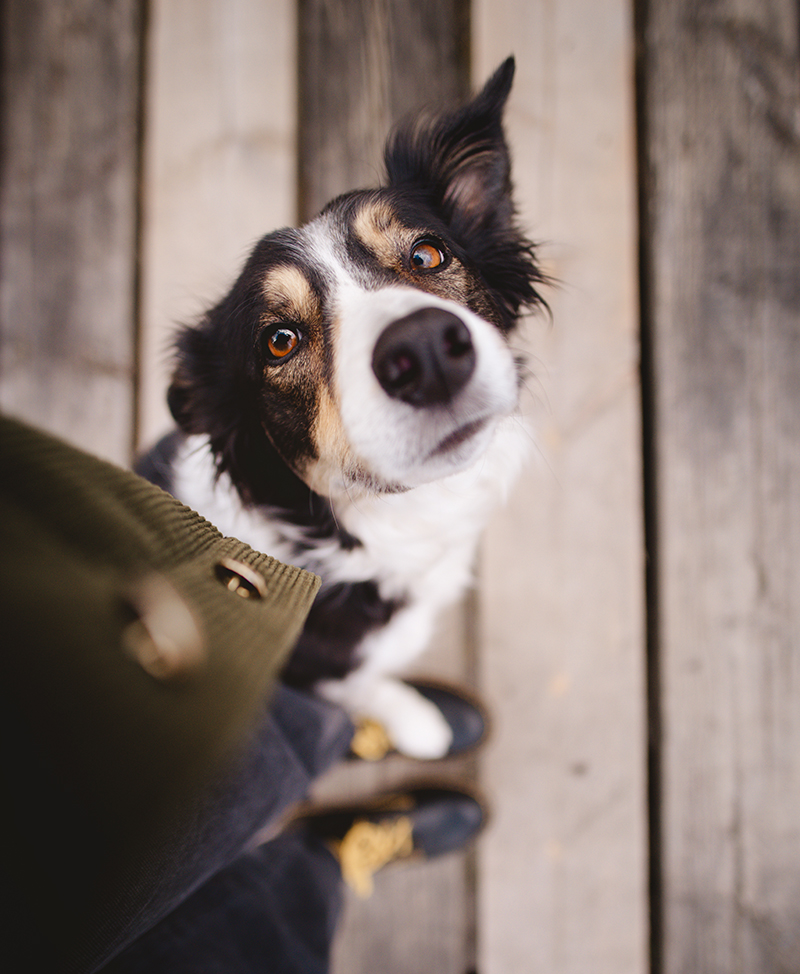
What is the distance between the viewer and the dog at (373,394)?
34.8 inches

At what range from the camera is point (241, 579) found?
2.16 ft

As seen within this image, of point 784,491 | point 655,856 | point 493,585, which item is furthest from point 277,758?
point 784,491

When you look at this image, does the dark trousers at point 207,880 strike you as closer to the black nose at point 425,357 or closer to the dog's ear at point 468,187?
the black nose at point 425,357

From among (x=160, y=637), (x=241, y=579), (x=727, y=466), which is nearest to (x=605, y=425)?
(x=727, y=466)

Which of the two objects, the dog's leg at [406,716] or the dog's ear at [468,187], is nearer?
the dog's ear at [468,187]

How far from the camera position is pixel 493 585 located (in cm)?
165

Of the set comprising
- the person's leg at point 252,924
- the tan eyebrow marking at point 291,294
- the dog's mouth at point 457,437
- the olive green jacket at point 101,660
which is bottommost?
the person's leg at point 252,924

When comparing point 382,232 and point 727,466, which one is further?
point 727,466

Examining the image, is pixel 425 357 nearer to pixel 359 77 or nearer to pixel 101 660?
pixel 101 660

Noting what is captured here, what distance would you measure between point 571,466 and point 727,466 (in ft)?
1.57

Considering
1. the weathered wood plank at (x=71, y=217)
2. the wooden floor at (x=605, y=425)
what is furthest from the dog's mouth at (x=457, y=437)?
the weathered wood plank at (x=71, y=217)

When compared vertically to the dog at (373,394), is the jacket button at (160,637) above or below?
below

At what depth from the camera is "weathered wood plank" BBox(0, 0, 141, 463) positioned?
1730 millimetres

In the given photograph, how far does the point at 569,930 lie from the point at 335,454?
161 centimetres
